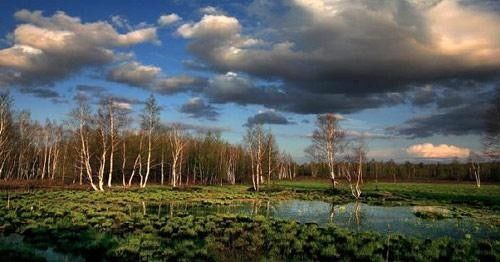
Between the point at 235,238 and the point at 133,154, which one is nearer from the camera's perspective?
the point at 235,238

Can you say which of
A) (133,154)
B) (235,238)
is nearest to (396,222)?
(235,238)

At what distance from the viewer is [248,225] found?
2380 cm

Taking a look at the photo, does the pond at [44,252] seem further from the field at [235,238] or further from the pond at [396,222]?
the pond at [396,222]

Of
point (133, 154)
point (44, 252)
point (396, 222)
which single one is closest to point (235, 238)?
point (44, 252)

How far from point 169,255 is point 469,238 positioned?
1463 centimetres

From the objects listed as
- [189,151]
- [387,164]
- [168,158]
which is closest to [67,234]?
[168,158]

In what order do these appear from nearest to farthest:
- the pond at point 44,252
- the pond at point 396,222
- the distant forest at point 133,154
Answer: the pond at point 44,252, the pond at point 396,222, the distant forest at point 133,154

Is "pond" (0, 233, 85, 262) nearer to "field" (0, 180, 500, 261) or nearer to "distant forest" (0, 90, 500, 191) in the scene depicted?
"field" (0, 180, 500, 261)

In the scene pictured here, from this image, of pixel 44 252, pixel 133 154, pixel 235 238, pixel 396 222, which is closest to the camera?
pixel 44 252

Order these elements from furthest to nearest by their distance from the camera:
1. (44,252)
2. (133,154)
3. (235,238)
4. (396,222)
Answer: (133,154) < (396,222) < (235,238) < (44,252)

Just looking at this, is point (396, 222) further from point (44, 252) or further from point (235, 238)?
point (44, 252)

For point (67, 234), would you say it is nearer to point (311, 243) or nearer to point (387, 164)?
point (311, 243)

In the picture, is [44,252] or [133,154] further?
[133,154]

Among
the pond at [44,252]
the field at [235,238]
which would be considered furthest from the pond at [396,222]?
the pond at [44,252]
